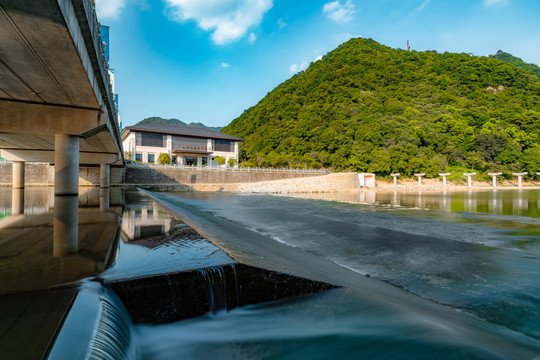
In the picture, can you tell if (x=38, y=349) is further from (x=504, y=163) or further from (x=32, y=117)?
(x=504, y=163)

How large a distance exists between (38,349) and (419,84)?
4053 inches

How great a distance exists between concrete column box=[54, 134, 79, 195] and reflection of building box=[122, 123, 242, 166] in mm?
37399

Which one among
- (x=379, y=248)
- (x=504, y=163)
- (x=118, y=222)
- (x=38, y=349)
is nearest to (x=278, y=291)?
(x=38, y=349)

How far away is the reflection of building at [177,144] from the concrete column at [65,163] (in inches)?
1472

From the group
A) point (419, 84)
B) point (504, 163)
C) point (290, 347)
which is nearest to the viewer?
point (290, 347)

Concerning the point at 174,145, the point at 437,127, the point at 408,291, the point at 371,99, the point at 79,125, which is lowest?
the point at 408,291

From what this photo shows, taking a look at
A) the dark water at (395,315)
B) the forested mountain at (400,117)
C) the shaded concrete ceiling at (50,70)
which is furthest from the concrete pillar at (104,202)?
the forested mountain at (400,117)

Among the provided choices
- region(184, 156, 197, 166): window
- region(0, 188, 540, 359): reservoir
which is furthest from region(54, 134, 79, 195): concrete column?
region(184, 156, 197, 166): window

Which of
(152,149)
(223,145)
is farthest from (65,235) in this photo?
(223,145)

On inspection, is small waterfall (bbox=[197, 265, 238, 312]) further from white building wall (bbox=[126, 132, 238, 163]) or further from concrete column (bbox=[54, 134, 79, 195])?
white building wall (bbox=[126, 132, 238, 163])

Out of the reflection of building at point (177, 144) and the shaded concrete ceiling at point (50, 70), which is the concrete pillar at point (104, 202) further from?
the reflection of building at point (177, 144)

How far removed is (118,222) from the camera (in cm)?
658

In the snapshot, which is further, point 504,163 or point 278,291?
point 504,163

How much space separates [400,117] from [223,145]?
149 ft
